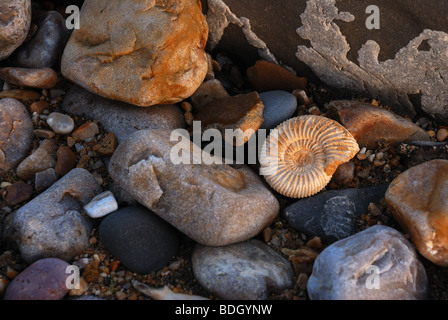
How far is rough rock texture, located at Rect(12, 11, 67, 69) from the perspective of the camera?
13.5ft

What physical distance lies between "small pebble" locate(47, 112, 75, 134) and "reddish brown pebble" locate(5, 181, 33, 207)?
547mm

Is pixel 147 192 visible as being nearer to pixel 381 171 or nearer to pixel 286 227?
pixel 286 227

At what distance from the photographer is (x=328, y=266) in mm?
2834

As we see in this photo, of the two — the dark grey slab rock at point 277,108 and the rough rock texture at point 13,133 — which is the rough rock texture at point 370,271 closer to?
the dark grey slab rock at point 277,108

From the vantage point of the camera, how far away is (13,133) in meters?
3.73

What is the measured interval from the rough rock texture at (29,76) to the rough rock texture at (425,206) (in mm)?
2998

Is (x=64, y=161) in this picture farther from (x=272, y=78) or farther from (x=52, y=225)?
(x=272, y=78)

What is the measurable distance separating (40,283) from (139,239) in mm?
688

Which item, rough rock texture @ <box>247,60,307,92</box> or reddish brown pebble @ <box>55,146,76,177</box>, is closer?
reddish brown pebble @ <box>55,146,76,177</box>

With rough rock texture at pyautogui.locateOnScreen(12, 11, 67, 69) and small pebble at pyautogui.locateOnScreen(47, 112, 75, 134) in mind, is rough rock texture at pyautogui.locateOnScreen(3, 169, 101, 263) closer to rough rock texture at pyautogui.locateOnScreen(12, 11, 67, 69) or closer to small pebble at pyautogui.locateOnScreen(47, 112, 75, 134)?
small pebble at pyautogui.locateOnScreen(47, 112, 75, 134)

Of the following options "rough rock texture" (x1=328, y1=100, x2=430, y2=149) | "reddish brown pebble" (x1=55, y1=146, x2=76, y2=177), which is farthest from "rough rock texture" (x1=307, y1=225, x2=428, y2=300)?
"reddish brown pebble" (x1=55, y1=146, x2=76, y2=177)

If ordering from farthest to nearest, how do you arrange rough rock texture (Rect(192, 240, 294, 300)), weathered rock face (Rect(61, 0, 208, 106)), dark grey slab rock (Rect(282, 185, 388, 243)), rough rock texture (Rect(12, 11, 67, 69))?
rough rock texture (Rect(12, 11, 67, 69)), weathered rock face (Rect(61, 0, 208, 106)), dark grey slab rock (Rect(282, 185, 388, 243)), rough rock texture (Rect(192, 240, 294, 300))

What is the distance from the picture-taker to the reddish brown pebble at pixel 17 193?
350cm

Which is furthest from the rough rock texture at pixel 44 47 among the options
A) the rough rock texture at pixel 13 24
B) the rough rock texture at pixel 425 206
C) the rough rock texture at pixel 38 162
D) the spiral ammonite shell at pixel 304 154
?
the rough rock texture at pixel 425 206
